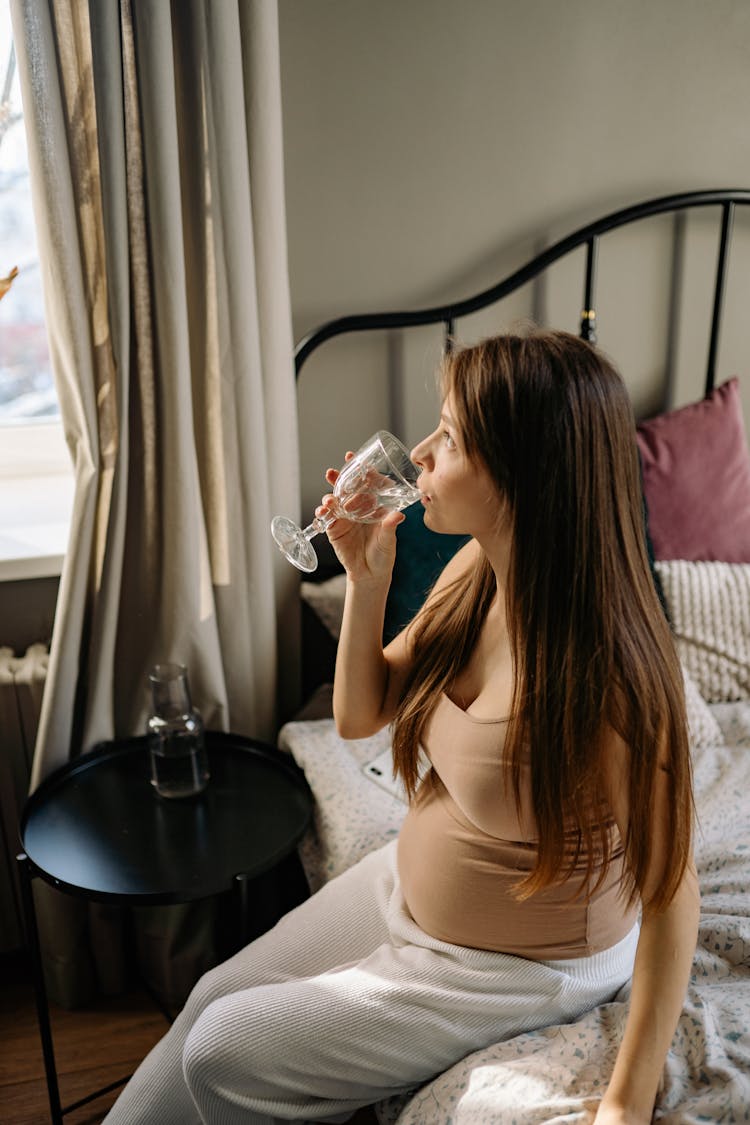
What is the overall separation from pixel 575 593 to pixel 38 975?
102cm

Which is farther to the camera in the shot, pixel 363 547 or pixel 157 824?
pixel 157 824

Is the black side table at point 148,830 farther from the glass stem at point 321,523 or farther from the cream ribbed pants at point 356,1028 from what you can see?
the glass stem at point 321,523

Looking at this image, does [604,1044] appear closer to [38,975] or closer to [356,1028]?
[356,1028]

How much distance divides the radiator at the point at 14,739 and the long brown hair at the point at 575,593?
101 cm

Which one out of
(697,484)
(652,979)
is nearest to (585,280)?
(697,484)

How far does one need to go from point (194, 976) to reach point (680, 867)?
1165 mm

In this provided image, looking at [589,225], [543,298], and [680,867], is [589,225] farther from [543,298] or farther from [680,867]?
[680,867]

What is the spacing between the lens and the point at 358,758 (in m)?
1.68

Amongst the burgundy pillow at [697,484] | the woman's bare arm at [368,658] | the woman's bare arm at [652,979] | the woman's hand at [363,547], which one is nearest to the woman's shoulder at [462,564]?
the woman's bare arm at [368,658]

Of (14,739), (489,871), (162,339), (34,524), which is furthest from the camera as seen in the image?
(34,524)

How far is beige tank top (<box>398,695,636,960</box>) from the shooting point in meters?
1.05

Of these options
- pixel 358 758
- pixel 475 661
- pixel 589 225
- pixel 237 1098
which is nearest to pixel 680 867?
pixel 475 661

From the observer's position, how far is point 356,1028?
3.48ft

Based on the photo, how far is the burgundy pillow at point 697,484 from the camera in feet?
6.66
